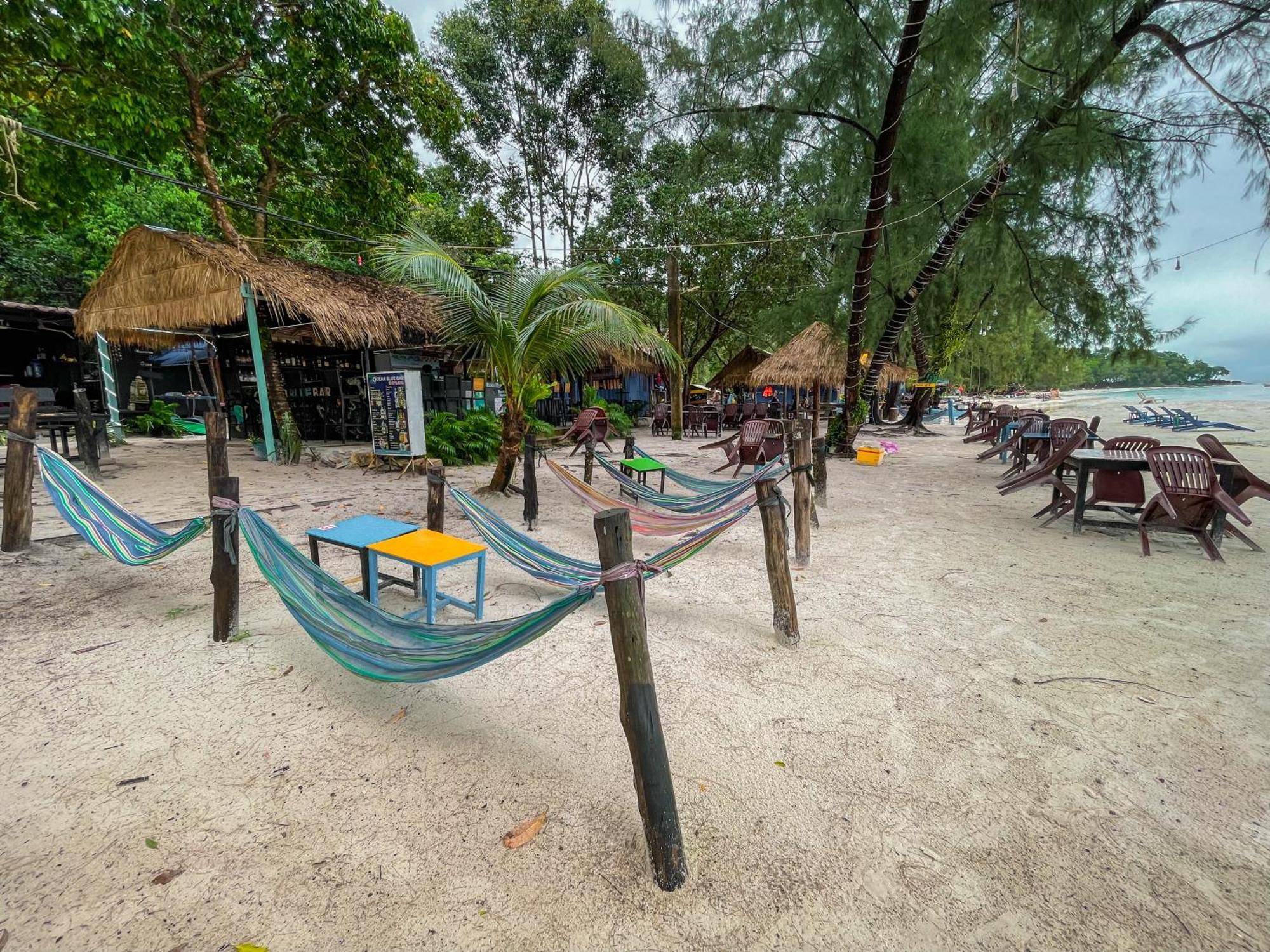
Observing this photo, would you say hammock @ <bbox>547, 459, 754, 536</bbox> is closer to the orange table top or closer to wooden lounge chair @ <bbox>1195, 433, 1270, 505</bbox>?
the orange table top

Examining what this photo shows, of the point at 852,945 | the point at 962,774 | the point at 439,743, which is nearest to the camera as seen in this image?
the point at 852,945

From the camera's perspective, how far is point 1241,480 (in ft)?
12.6

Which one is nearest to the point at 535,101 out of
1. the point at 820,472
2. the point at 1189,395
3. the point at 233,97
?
the point at 233,97

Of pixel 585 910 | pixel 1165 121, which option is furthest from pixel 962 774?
pixel 1165 121

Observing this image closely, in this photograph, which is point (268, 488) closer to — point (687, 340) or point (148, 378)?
point (148, 378)

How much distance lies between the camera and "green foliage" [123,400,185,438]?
997 centimetres

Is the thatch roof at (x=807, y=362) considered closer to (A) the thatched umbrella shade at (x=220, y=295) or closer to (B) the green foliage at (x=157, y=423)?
(A) the thatched umbrella shade at (x=220, y=295)

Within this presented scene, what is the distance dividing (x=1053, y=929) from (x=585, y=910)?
1.06m

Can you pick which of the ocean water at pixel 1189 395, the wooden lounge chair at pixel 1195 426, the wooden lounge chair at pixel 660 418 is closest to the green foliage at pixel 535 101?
the wooden lounge chair at pixel 660 418

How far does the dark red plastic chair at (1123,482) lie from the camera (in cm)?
435

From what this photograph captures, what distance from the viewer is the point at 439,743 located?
181 centimetres

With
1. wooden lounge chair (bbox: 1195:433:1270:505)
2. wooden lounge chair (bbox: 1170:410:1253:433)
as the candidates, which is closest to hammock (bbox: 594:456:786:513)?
wooden lounge chair (bbox: 1195:433:1270:505)

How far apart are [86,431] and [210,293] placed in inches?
84.9

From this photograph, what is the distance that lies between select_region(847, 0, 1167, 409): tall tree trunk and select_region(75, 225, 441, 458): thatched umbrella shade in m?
7.13
